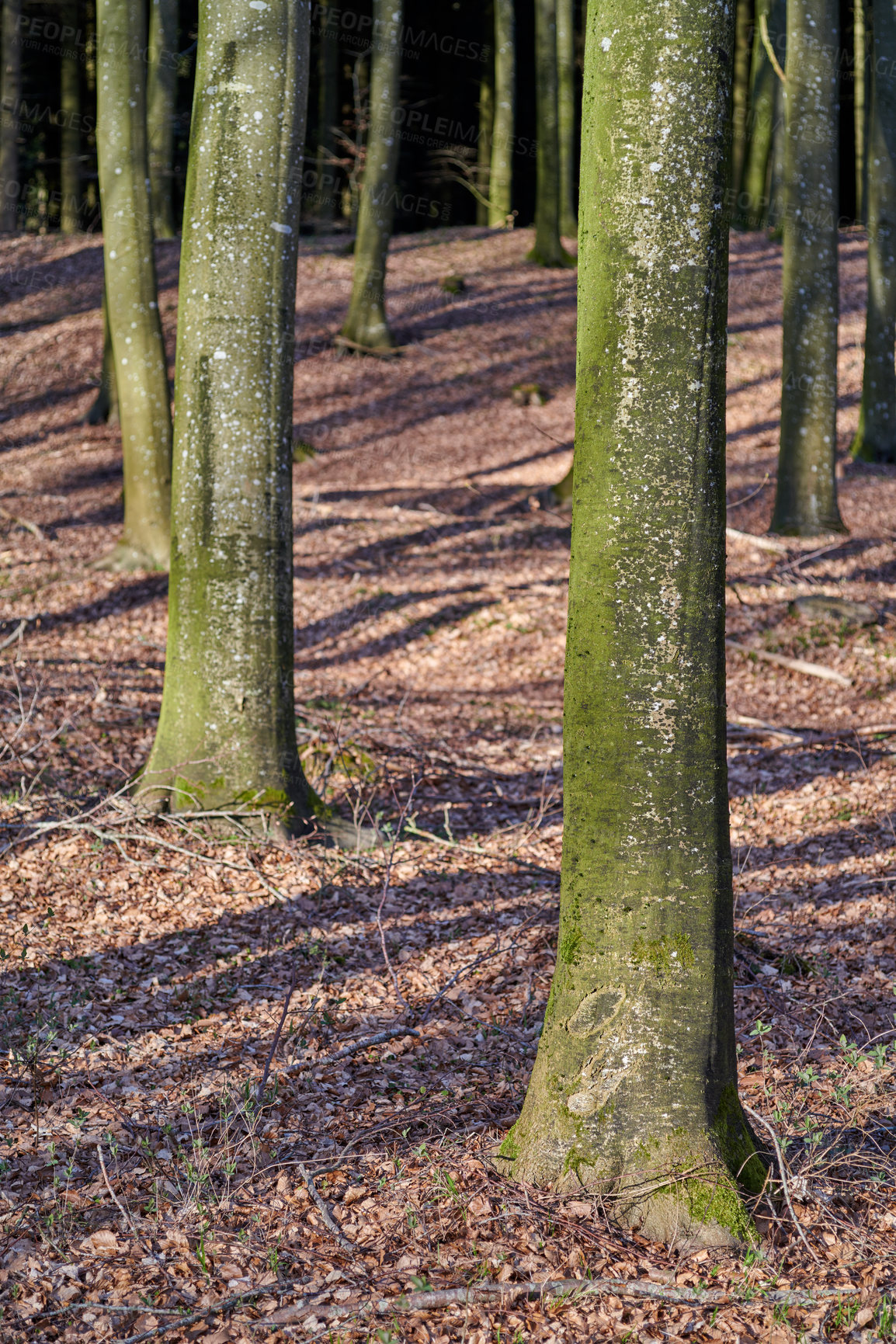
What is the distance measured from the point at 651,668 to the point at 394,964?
9.36 feet

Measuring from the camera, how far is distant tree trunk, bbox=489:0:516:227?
2444 centimetres

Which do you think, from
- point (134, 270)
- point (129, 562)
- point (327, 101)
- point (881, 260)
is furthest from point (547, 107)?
point (129, 562)

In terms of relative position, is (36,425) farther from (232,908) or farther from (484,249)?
(232,908)

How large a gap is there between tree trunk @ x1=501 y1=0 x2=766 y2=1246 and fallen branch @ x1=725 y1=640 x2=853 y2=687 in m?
6.85

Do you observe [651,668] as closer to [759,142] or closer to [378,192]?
[378,192]

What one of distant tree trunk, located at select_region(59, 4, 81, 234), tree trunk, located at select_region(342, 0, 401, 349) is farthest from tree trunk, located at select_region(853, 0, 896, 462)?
distant tree trunk, located at select_region(59, 4, 81, 234)

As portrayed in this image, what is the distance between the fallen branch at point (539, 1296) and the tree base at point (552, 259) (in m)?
23.4

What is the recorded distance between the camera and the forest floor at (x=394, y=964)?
2.96 metres

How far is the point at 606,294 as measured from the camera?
3.06 meters

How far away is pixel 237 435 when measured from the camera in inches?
237

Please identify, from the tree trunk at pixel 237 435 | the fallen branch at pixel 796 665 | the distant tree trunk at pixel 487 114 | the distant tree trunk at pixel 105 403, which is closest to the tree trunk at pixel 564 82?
the distant tree trunk at pixel 487 114

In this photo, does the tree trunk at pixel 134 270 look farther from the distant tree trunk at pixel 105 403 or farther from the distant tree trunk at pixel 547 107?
the distant tree trunk at pixel 547 107

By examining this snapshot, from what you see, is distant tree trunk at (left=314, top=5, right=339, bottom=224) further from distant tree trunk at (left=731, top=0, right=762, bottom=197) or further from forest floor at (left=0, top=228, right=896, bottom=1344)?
forest floor at (left=0, top=228, right=896, bottom=1344)

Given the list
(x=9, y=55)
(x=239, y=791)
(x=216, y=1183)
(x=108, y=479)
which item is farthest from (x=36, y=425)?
(x=216, y=1183)
